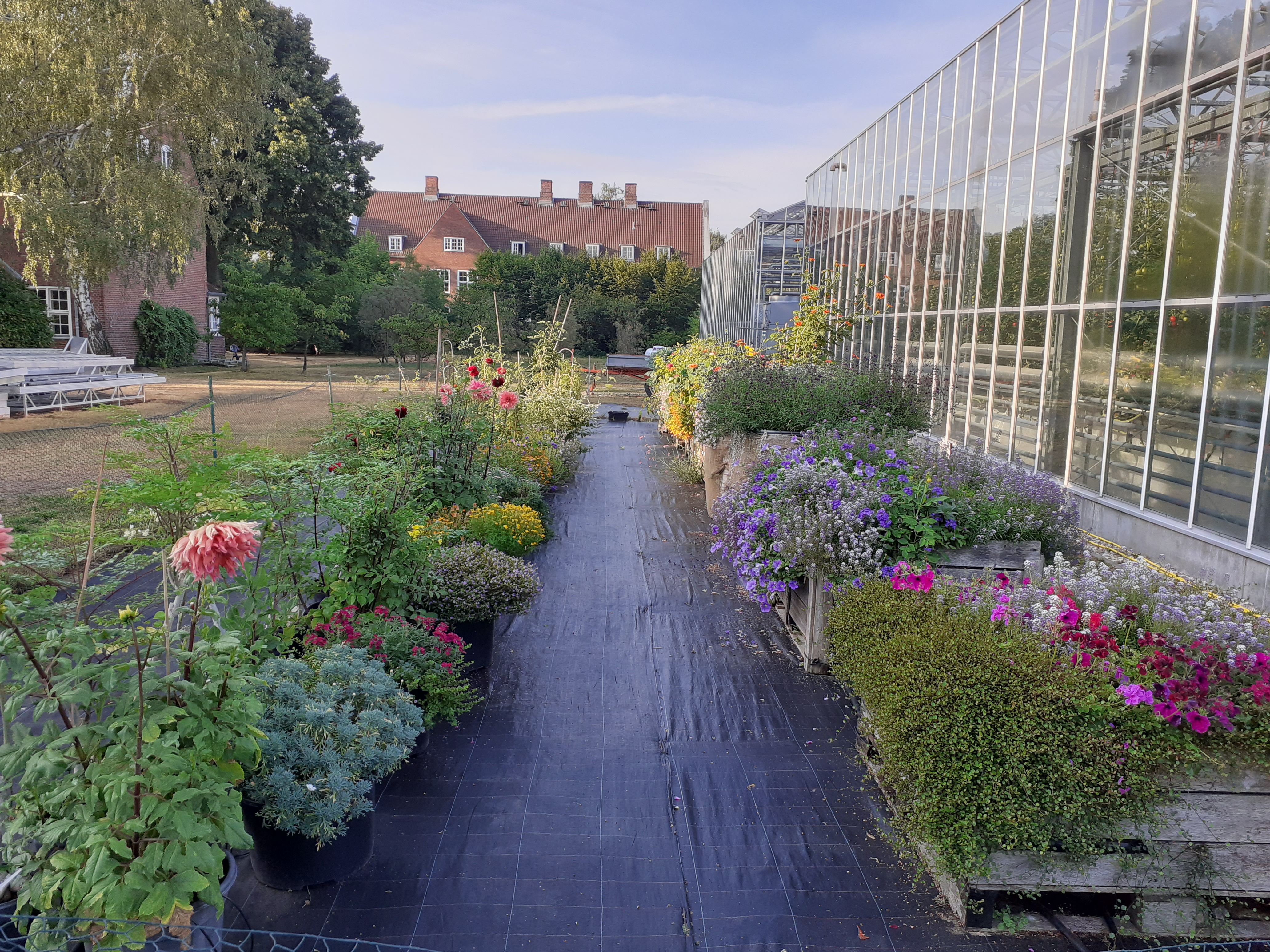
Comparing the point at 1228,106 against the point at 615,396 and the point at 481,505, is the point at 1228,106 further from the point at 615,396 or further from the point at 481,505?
the point at 615,396

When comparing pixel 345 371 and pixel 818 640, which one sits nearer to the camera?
pixel 818 640

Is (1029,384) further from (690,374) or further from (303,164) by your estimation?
(303,164)

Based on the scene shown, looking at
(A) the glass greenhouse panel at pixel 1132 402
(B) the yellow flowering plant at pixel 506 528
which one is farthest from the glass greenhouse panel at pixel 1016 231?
(B) the yellow flowering plant at pixel 506 528

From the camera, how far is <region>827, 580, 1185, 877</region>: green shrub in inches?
87.9

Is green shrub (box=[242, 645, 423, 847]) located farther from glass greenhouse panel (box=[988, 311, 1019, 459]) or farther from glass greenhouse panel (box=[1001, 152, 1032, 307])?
glass greenhouse panel (box=[1001, 152, 1032, 307])

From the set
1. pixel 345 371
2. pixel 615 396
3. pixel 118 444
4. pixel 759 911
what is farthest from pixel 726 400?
pixel 345 371

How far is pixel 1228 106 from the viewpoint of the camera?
4273 mm

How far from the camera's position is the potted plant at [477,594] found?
12.7 ft

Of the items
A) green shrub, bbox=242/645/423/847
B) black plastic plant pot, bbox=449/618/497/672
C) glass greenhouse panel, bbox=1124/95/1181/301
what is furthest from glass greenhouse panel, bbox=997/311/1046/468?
green shrub, bbox=242/645/423/847

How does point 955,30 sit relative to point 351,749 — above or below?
above

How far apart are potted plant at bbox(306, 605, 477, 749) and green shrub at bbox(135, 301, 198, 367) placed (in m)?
22.0

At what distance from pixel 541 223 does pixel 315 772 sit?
151ft

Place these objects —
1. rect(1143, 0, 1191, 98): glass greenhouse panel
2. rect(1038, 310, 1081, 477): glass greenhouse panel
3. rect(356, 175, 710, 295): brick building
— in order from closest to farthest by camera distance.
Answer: rect(1143, 0, 1191, 98): glass greenhouse panel → rect(1038, 310, 1081, 477): glass greenhouse panel → rect(356, 175, 710, 295): brick building

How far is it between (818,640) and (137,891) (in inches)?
119
